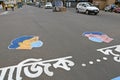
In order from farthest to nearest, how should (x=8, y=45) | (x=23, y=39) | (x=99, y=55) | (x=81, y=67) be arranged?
(x=23, y=39), (x=8, y=45), (x=99, y=55), (x=81, y=67)

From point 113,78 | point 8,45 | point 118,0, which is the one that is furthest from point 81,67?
point 118,0

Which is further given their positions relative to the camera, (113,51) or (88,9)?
(88,9)

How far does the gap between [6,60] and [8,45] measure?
204 cm

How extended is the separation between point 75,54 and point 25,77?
235 centimetres

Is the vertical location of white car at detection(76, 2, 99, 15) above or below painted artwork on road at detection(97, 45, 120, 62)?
above

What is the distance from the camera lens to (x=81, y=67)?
516cm

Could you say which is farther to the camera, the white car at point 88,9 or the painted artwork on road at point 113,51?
the white car at point 88,9

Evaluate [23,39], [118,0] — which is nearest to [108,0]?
[118,0]

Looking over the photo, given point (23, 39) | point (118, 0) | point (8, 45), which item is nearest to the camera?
point (8, 45)

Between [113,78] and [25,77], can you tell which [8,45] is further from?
[113,78]

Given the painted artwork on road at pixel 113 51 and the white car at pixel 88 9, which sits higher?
the white car at pixel 88 9

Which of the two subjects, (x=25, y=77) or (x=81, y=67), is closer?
(x=25, y=77)

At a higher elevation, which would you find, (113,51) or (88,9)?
(88,9)

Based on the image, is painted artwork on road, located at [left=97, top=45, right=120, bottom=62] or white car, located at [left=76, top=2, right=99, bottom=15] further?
white car, located at [left=76, top=2, right=99, bottom=15]
